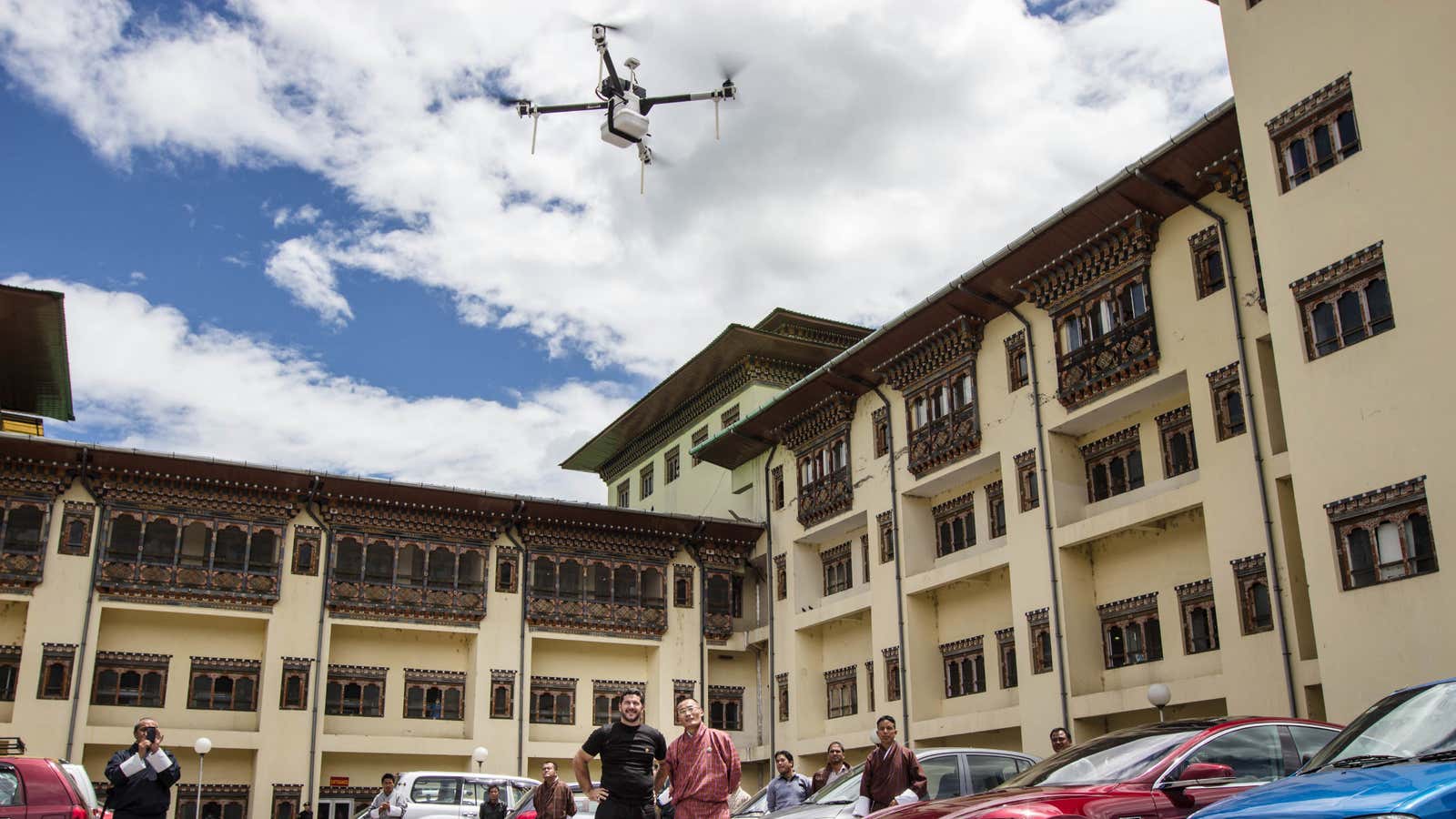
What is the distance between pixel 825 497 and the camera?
3234 centimetres

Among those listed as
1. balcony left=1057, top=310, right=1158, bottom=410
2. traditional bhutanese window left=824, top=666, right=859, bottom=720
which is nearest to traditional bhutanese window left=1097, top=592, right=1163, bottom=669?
balcony left=1057, top=310, right=1158, bottom=410

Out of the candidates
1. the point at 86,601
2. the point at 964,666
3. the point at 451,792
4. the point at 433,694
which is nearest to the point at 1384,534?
the point at 964,666

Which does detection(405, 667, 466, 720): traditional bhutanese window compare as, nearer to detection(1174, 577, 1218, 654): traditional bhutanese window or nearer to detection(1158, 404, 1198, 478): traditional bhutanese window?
detection(1174, 577, 1218, 654): traditional bhutanese window

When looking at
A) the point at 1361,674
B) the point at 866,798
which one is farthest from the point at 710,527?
the point at 866,798

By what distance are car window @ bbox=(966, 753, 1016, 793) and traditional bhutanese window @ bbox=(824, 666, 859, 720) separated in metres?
16.7

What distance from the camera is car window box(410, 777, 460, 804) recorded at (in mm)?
20328

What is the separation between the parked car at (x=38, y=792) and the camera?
1138 cm

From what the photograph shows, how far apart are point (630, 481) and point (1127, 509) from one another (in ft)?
81.4

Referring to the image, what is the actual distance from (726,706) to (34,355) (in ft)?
67.9

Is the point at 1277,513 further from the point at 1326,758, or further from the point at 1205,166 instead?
the point at 1326,758

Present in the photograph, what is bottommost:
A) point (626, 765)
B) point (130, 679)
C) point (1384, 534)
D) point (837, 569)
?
point (626, 765)

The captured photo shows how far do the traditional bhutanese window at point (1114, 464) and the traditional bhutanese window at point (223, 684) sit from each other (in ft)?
65.6

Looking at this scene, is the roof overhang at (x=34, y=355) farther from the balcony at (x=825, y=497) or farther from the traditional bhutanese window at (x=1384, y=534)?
the traditional bhutanese window at (x=1384, y=534)

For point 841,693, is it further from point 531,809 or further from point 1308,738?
point 1308,738
